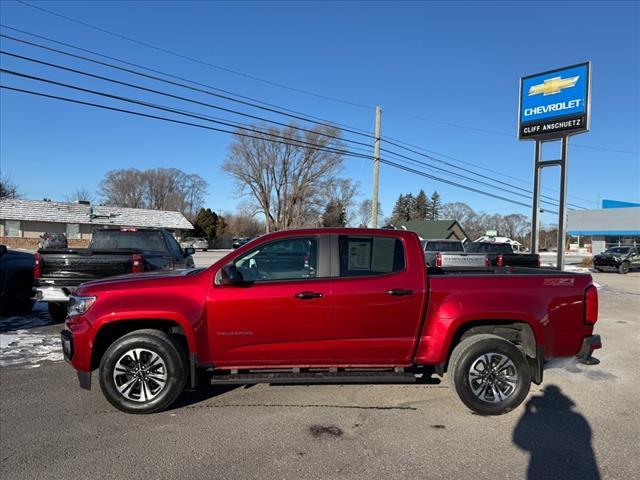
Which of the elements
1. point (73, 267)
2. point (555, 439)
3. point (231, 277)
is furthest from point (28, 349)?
point (555, 439)

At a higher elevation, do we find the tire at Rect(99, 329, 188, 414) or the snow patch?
the tire at Rect(99, 329, 188, 414)

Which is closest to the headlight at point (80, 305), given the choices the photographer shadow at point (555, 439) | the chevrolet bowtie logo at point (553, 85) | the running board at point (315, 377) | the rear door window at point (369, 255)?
the running board at point (315, 377)

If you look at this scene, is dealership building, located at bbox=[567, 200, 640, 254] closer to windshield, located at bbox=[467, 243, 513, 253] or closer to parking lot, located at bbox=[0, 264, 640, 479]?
windshield, located at bbox=[467, 243, 513, 253]

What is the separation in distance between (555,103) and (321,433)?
20418 mm

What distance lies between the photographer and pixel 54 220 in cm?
5144

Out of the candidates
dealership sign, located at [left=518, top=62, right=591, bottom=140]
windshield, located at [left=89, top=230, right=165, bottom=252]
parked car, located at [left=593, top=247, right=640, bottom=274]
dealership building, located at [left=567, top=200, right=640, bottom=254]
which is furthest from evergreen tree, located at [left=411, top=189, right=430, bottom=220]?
windshield, located at [left=89, top=230, right=165, bottom=252]

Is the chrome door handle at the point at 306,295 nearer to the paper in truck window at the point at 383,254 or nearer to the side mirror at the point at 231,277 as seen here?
the side mirror at the point at 231,277

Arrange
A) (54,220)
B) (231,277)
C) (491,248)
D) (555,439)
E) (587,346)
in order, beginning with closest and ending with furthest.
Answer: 1. (555,439)
2. (231,277)
3. (587,346)
4. (491,248)
5. (54,220)

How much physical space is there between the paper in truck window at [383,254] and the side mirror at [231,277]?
1.33 meters

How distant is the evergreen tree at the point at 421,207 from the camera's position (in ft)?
340

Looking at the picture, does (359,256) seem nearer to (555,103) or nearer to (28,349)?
(28,349)

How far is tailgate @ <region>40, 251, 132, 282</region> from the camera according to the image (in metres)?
7.74

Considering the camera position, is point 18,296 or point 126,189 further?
point 126,189

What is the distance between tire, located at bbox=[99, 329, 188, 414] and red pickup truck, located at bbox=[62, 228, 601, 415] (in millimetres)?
11
